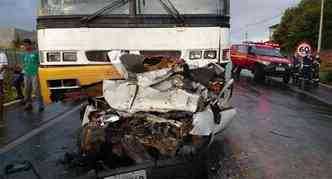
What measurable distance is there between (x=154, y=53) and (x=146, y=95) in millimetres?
2225

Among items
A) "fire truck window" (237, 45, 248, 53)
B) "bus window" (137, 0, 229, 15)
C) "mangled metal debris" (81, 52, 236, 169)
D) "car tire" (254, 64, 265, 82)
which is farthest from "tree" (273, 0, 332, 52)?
"mangled metal debris" (81, 52, 236, 169)

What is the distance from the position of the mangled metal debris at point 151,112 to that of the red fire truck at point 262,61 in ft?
62.0

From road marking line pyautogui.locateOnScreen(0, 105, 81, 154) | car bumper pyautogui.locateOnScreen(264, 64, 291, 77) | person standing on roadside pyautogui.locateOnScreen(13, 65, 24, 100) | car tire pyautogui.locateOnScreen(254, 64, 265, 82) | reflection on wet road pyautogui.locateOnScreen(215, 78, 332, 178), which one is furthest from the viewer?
car tire pyautogui.locateOnScreen(254, 64, 265, 82)

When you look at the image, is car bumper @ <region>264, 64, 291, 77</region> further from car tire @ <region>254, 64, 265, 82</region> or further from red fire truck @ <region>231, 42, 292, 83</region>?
car tire @ <region>254, 64, 265, 82</region>

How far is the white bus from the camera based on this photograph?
786cm

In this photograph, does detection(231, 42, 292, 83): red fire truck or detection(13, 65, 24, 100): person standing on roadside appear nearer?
detection(13, 65, 24, 100): person standing on roadside

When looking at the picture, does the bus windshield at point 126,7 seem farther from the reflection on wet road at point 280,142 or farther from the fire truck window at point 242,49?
the fire truck window at point 242,49

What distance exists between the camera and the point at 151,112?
18.8 ft

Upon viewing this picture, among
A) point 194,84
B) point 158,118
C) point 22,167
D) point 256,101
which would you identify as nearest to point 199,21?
point 194,84

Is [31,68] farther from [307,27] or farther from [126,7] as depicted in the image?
[307,27]

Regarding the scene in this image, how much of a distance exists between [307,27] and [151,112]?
5299 centimetres

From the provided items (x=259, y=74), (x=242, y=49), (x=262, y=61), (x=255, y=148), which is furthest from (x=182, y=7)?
(x=242, y=49)

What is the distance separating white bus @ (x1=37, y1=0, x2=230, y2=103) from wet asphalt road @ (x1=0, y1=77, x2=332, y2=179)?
1165 millimetres

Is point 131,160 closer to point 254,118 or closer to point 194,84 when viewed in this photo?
point 194,84
